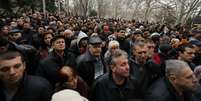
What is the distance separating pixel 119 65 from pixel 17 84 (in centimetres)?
127

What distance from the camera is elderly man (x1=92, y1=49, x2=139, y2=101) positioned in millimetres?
4160

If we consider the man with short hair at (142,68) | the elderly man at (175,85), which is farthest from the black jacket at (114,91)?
the elderly man at (175,85)

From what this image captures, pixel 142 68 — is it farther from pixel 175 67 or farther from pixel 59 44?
pixel 59 44

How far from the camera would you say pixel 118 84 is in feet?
13.8

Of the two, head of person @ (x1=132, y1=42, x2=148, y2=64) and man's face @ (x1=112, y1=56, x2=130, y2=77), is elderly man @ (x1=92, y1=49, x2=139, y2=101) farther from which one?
head of person @ (x1=132, y1=42, x2=148, y2=64)

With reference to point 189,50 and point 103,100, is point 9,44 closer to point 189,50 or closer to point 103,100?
point 103,100

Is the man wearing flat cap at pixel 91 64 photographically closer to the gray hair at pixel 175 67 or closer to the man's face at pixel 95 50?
the man's face at pixel 95 50

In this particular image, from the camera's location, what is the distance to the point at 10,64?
3.53 m

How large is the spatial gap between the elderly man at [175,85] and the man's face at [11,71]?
1386 mm

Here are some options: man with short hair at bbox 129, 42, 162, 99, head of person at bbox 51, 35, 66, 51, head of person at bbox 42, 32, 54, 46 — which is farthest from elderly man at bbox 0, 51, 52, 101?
head of person at bbox 42, 32, 54, 46

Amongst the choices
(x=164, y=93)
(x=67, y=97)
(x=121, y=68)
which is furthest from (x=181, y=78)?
(x=67, y=97)

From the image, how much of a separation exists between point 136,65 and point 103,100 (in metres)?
0.92

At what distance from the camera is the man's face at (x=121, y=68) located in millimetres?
4141

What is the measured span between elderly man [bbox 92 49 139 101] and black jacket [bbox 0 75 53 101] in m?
0.87
